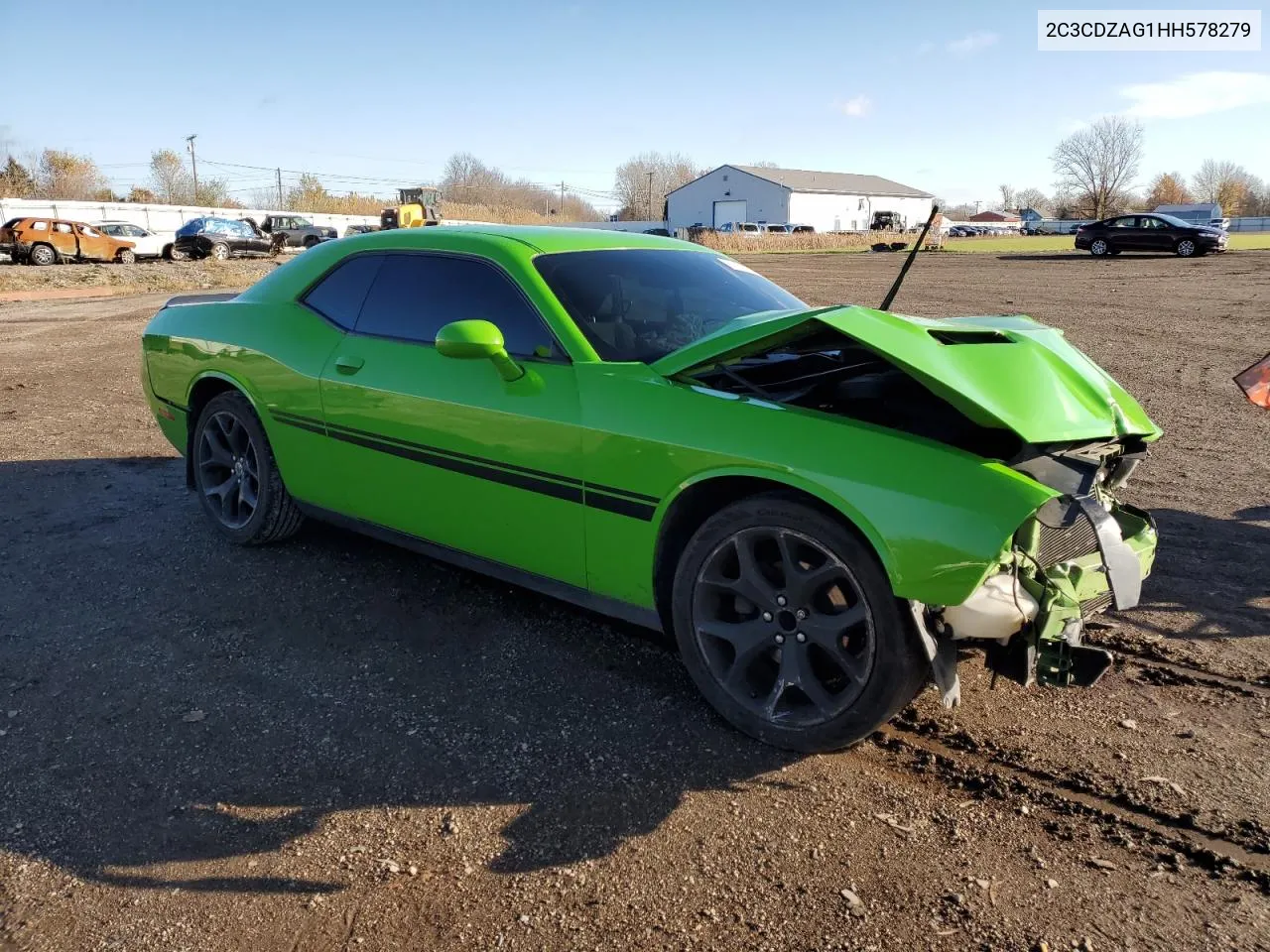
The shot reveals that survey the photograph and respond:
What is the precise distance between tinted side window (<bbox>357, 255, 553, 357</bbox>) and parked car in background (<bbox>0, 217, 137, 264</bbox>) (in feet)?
101

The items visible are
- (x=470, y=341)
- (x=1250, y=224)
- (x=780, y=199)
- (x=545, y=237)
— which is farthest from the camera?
(x=780, y=199)

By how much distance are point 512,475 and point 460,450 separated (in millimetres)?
283

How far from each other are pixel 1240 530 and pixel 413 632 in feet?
13.7

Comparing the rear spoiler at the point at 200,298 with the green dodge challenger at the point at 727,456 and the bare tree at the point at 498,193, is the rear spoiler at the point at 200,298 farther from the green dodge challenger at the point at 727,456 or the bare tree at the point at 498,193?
the bare tree at the point at 498,193

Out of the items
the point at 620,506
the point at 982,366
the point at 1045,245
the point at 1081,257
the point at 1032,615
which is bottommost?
the point at 1032,615

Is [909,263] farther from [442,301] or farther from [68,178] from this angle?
[68,178]

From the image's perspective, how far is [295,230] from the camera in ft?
138

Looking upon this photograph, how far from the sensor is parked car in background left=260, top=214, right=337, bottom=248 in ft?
132

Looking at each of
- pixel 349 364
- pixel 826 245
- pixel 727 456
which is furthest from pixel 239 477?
pixel 826 245

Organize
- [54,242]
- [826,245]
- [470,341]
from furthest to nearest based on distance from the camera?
1. [826,245]
2. [54,242]
3. [470,341]

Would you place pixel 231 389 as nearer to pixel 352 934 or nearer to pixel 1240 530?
pixel 352 934

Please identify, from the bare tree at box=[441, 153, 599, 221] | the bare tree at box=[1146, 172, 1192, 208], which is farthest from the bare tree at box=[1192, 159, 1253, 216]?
the bare tree at box=[441, 153, 599, 221]

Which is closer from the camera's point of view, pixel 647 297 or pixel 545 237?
pixel 647 297

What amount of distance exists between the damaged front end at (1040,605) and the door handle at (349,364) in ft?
8.51
